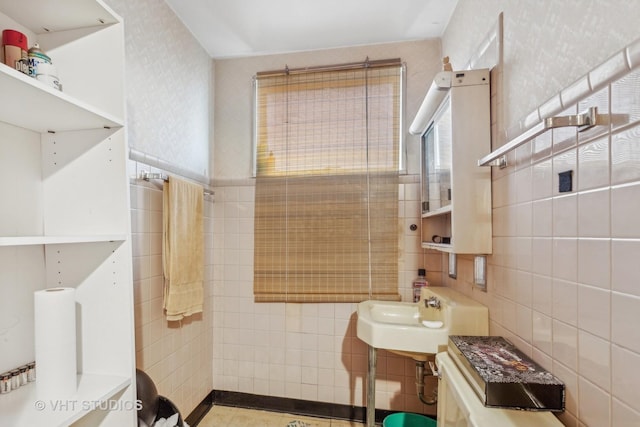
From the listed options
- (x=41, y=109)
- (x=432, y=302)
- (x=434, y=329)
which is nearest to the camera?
(x=41, y=109)

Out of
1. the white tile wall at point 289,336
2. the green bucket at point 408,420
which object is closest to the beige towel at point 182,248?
the white tile wall at point 289,336

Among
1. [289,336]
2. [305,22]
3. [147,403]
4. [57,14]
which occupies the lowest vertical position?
[289,336]

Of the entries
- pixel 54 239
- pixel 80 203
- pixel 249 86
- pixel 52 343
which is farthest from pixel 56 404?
pixel 249 86

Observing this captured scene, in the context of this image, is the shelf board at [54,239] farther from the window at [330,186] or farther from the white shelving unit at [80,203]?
the window at [330,186]

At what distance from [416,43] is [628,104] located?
68.8 inches

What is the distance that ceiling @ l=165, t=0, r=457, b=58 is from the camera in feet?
5.80

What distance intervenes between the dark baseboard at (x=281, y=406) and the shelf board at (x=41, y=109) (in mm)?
1853

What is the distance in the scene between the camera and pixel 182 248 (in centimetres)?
172

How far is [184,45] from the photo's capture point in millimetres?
1934

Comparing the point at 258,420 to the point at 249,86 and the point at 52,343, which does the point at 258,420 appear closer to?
the point at 52,343

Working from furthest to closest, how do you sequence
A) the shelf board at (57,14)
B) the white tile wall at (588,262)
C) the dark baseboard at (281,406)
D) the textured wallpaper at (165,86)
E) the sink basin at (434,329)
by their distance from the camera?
1. the dark baseboard at (281,406)
2. the textured wallpaper at (165,86)
3. the sink basin at (434,329)
4. the shelf board at (57,14)
5. the white tile wall at (588,262)

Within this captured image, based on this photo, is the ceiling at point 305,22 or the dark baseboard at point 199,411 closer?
the ceiling at point 305,22

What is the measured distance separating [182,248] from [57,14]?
44.3 inches

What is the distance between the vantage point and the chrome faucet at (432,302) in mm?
1573
